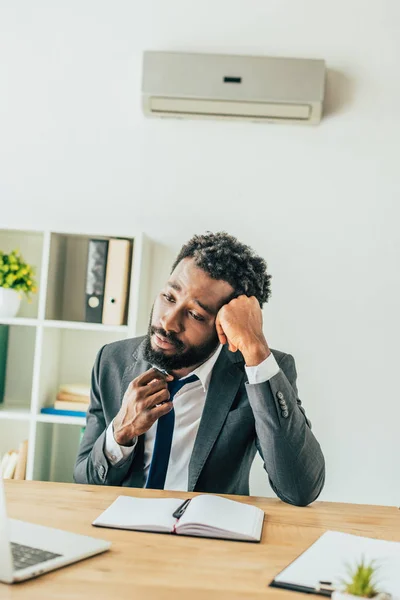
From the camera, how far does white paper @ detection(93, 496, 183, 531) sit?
4.44 feet

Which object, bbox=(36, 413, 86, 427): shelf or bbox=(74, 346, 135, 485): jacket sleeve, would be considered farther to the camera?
bbox=(36, 413, 86, 427): shelf

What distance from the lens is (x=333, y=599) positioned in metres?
→ 0.97

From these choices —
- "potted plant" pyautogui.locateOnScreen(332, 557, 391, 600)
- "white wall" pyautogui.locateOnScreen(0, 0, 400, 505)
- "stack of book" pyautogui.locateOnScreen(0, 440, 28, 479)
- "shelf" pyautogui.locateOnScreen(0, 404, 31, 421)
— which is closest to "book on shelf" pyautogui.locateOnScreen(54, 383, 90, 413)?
"shelf" pyautogui.locateOnScreen(0, 404, 31, 421)

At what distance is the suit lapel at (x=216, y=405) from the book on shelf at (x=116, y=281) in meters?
0.90

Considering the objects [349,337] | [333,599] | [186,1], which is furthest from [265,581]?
[186,1]

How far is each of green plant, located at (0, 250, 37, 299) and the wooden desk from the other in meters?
1.35

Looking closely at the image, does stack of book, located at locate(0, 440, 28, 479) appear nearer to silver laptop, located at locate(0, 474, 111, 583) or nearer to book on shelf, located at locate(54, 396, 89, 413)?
book on shelf, located at locate(54, 396, 89, 413)

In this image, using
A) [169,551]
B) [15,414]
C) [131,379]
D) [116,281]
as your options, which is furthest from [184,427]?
[15,414]

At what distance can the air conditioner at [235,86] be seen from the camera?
301cm

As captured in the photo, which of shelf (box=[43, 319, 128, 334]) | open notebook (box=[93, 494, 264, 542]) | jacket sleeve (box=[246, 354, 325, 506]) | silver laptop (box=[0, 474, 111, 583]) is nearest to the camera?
silver laptop (box=[0, 474, 111, 583])

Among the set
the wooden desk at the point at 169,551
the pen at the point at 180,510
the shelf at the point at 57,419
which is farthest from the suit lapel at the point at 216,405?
the shelf at the point at 57,419

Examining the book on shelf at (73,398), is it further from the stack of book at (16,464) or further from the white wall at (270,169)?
the white wall at (270,169)

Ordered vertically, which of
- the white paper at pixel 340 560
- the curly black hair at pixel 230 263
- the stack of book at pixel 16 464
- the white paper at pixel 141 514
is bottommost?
the stack of book at pixel 16 464

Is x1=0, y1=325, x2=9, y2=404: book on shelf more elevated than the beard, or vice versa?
the beard
